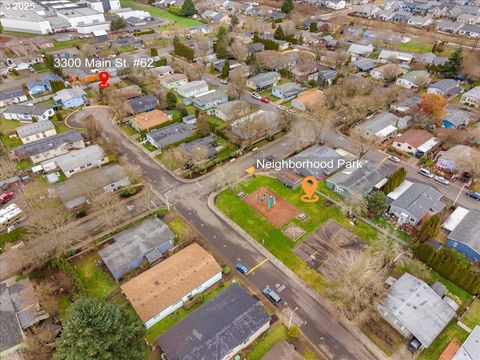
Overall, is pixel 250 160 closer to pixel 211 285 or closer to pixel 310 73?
pixel 211 285

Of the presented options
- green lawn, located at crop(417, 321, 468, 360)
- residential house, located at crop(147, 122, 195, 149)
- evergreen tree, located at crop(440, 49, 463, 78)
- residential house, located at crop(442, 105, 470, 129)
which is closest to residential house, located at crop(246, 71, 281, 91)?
residential house, located at crop(147, 122, 195, 149)

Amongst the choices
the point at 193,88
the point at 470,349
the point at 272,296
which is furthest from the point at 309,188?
the point at 193,88

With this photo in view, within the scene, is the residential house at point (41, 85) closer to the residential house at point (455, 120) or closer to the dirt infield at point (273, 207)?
the dirt infield at point (273, 207)

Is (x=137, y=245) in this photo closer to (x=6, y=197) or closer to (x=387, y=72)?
(x=6, y=197)

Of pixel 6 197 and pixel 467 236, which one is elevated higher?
pixel 467 236

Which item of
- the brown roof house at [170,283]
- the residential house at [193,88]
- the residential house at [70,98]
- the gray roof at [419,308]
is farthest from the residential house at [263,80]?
the gray roof at [419,308]
